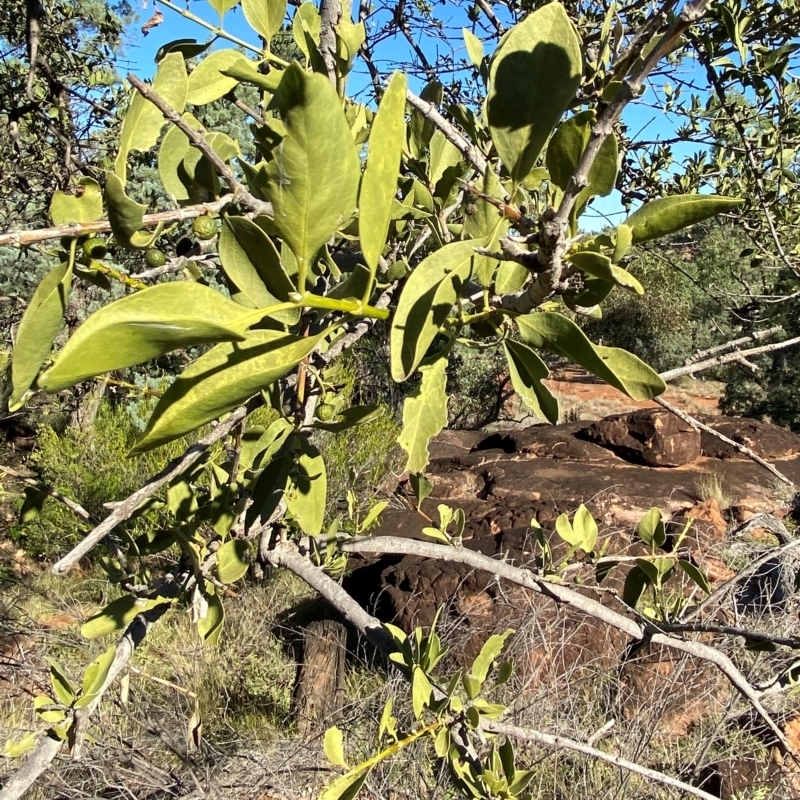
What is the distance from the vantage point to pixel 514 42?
400mm

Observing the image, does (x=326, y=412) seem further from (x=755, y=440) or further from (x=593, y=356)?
(x=755, y=440)

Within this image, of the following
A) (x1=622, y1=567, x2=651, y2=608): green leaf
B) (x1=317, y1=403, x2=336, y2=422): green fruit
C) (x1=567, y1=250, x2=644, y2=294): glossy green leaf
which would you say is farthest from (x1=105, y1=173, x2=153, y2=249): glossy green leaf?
(x1=622, y1=567, x2=651, y2=608): green leaf

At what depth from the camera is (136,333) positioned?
0.26 m

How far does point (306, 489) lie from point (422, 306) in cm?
40

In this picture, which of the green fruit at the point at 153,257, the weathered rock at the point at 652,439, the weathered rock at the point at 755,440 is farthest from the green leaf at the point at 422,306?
the weathered rock at the point at 755,440

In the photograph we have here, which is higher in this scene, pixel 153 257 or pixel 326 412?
pixel 153 257

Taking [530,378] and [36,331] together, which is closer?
[36,331]

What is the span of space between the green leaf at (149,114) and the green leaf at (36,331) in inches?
3.0

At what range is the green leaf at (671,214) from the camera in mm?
351

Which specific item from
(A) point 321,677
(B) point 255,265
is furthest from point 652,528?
(A) point 321,677

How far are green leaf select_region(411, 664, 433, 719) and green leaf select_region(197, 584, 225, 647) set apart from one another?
27 centimetres

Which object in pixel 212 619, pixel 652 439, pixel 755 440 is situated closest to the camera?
pixel 212 619

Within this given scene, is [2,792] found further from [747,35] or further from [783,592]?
[783,592]

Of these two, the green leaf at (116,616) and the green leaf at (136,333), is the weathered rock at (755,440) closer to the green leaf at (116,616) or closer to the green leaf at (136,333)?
the green leaf at (116,616)
